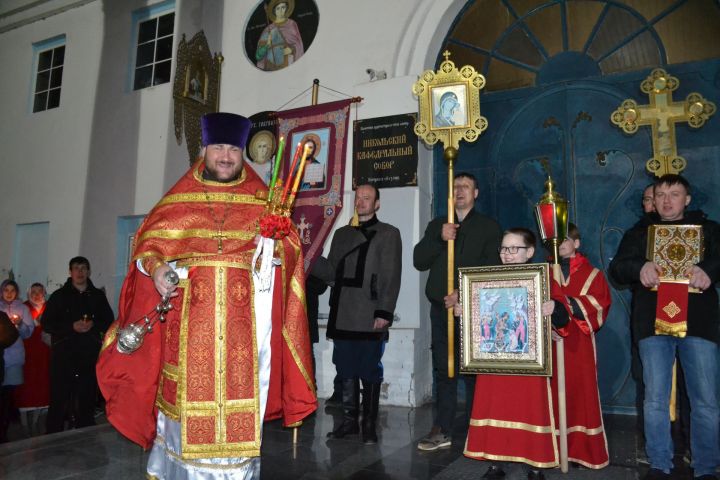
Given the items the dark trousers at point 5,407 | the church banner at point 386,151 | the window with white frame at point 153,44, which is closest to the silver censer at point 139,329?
the church banner at point 386,151

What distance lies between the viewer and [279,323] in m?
3.13

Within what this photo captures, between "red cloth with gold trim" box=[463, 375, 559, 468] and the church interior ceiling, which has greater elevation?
the church interior ceiling

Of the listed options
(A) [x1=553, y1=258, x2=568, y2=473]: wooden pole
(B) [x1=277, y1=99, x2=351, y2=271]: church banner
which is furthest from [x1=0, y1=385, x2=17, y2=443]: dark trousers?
(A) [x1=553, y1=258, x2=568, y2=473]: wooden pole

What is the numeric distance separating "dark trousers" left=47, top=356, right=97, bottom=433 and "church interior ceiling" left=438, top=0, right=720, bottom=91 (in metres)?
5.21

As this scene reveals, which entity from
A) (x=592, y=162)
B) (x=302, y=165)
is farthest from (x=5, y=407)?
(x=592, y=162)

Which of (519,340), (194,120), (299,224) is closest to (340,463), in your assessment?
(519,340)

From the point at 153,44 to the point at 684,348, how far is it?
8.86 metres

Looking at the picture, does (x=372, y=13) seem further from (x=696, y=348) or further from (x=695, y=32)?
(x=696, y=348)

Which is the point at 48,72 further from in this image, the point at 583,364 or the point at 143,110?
the point at 583,364

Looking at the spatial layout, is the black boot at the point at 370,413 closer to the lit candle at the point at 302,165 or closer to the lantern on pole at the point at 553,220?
the lantern on pole at the point at 553,220

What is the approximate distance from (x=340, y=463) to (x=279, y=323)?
45.6 inches

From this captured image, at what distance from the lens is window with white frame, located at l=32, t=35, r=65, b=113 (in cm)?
1027

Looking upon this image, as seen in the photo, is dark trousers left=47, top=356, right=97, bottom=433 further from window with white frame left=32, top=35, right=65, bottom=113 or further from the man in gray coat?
window with white frame left=32, top=35, right=65, bottom=113

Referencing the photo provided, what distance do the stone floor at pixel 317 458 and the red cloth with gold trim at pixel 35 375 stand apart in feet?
8.51
